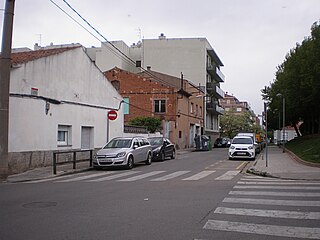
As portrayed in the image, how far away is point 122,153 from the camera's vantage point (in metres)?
19.7

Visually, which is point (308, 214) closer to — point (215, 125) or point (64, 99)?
point (64, 99)

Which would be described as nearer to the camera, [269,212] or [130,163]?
[269,212]

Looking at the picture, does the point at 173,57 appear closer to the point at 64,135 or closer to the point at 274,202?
the point at 64,135

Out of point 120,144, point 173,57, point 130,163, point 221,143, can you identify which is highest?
point 173,57

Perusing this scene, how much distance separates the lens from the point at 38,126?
19.4 metres

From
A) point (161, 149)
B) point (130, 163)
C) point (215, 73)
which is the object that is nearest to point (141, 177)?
point (130, 163)

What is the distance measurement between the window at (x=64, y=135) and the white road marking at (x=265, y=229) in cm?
1563

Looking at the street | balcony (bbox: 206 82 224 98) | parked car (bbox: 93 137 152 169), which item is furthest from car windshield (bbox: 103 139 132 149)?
balcony (bbox: 206 82 224 98)

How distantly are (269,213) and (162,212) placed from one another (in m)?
2.13

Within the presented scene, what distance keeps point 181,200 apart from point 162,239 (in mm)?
3565

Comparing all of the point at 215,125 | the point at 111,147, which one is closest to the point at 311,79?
the point at 111,147

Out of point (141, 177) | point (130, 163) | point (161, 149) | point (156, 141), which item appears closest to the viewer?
point (141, 177)

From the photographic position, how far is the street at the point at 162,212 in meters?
6.51

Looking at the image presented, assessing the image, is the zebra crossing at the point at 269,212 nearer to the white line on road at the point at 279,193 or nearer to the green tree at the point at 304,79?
the white line on road at the point at 279,193
